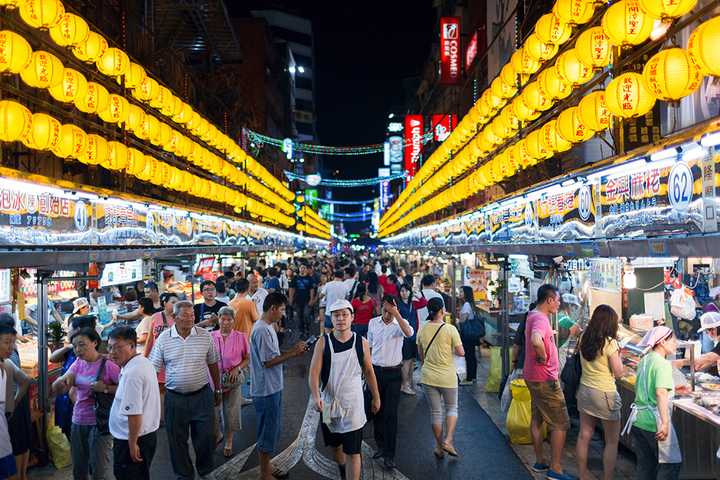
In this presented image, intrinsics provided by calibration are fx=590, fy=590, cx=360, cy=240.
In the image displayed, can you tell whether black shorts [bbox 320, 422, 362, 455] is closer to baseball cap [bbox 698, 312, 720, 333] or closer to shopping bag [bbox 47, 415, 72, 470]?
shopping bag [bbox 47, 415, 72, 470]

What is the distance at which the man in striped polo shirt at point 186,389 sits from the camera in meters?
5.96

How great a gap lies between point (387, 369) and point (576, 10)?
5595mm

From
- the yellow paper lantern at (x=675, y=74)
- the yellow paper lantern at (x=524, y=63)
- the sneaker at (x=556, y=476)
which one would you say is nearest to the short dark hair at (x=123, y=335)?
the sneaker at (x=556, y=476)

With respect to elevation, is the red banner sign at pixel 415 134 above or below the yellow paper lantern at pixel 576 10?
above

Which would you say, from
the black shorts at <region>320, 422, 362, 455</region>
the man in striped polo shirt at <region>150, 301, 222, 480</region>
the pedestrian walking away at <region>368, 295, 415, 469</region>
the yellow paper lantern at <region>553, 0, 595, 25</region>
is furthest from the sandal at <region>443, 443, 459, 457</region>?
the yellow paper lantern at <region>553, 0, 595, 25</region>

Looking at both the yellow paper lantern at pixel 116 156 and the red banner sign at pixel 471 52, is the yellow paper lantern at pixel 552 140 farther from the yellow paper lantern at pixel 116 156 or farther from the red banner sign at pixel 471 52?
the red banner sign at pixel 471 52

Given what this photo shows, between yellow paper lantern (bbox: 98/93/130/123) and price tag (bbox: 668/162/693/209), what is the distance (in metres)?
8.25

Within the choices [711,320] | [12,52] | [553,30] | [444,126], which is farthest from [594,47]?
[444,126]

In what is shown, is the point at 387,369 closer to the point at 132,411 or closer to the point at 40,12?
the point at 132,411

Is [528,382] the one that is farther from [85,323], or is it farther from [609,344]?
[85,323]

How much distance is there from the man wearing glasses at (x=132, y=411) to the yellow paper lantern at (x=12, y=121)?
3551mm

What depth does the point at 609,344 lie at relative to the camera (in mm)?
6090

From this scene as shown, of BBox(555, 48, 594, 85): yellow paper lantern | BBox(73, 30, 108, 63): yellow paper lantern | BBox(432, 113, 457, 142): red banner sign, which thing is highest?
BBox(432, 113, 457, 142): red banner sign

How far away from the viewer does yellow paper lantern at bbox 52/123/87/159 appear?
8.38 metres
